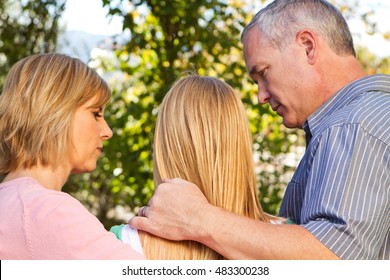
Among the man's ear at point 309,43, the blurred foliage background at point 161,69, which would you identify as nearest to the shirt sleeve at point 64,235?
the man's ear at point 309,43

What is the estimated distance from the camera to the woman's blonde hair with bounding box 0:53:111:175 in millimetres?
2465

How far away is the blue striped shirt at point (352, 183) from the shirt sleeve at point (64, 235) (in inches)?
23.1

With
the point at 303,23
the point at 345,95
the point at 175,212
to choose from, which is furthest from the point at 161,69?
the point at 175,212

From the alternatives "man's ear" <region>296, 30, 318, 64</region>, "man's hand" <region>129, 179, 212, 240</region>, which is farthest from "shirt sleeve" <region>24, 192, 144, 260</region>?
"man's ear" <region>296, 30, 318, 64</region>

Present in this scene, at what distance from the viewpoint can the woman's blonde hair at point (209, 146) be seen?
2.31m

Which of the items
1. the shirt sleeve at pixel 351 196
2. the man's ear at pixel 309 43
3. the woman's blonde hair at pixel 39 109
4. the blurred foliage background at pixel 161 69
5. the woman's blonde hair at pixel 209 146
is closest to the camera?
the shirt sleeve at pixel 351 196

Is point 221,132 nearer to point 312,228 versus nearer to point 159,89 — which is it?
point 312,228

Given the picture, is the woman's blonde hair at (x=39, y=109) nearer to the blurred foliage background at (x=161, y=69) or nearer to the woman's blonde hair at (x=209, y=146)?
the woman's blonde hair at (x=209, y=146)

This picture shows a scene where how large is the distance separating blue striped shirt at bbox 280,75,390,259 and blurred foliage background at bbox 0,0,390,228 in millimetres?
2162

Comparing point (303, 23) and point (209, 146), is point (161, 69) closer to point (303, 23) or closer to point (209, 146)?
point (303, 23)

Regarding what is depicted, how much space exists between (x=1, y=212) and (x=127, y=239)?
15.6 inches

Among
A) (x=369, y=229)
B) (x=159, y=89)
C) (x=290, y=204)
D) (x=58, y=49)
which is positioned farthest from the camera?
(x=58, y=49)

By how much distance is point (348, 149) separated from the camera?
6.98ft
